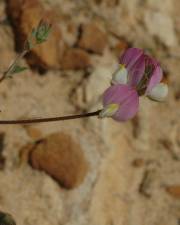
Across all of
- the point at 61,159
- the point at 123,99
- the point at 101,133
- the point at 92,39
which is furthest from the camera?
the point at 92,39

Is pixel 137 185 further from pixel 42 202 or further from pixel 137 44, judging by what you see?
pixel 137 44

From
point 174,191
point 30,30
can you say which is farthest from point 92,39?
point 174,191

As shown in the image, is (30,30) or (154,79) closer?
(154,79)

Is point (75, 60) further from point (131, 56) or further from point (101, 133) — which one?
point (131, 56)

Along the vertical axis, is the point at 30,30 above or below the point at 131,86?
above

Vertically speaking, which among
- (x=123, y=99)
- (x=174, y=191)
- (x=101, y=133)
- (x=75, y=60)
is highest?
(x=75, y=60)

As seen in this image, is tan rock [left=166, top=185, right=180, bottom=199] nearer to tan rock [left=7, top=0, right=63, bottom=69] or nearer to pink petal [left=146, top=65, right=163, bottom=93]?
tan rock [left=7, top=0, right=63, bottom=69]
